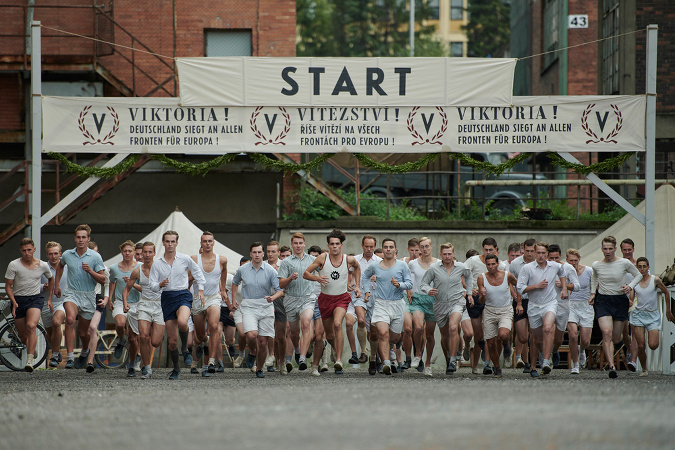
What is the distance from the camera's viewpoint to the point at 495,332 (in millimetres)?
16125

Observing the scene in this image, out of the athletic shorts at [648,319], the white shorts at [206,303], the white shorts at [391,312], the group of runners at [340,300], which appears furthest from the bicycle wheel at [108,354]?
the athletic shorts at [648,319]

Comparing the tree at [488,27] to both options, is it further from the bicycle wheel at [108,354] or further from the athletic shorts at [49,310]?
the athletic shorts at [49,310]

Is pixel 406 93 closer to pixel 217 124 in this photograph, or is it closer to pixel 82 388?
pixel 217 124

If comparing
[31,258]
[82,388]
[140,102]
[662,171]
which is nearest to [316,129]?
[140,102]

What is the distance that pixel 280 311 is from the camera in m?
16.9

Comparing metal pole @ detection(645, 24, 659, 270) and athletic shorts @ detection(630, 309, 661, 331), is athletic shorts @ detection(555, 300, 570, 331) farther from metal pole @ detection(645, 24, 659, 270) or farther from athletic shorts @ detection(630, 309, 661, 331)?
metal pole @ detection(645, 24, 659, 270)

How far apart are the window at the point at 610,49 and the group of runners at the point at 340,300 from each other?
15.0 metres

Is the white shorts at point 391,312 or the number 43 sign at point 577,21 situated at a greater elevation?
the number 43 sign at point 577,21

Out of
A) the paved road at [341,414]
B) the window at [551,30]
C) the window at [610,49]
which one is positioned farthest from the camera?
the window at [551,30]

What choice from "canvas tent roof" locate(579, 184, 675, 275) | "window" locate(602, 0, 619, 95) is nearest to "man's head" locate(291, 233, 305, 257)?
"canvas tent roof" locate(579, 184, 675, 275)

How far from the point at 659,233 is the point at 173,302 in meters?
10.6

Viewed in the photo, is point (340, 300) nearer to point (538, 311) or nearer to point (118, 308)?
point (538, 311)

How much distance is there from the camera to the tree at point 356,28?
69938mm

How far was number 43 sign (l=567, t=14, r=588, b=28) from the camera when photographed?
3644 centimetres
